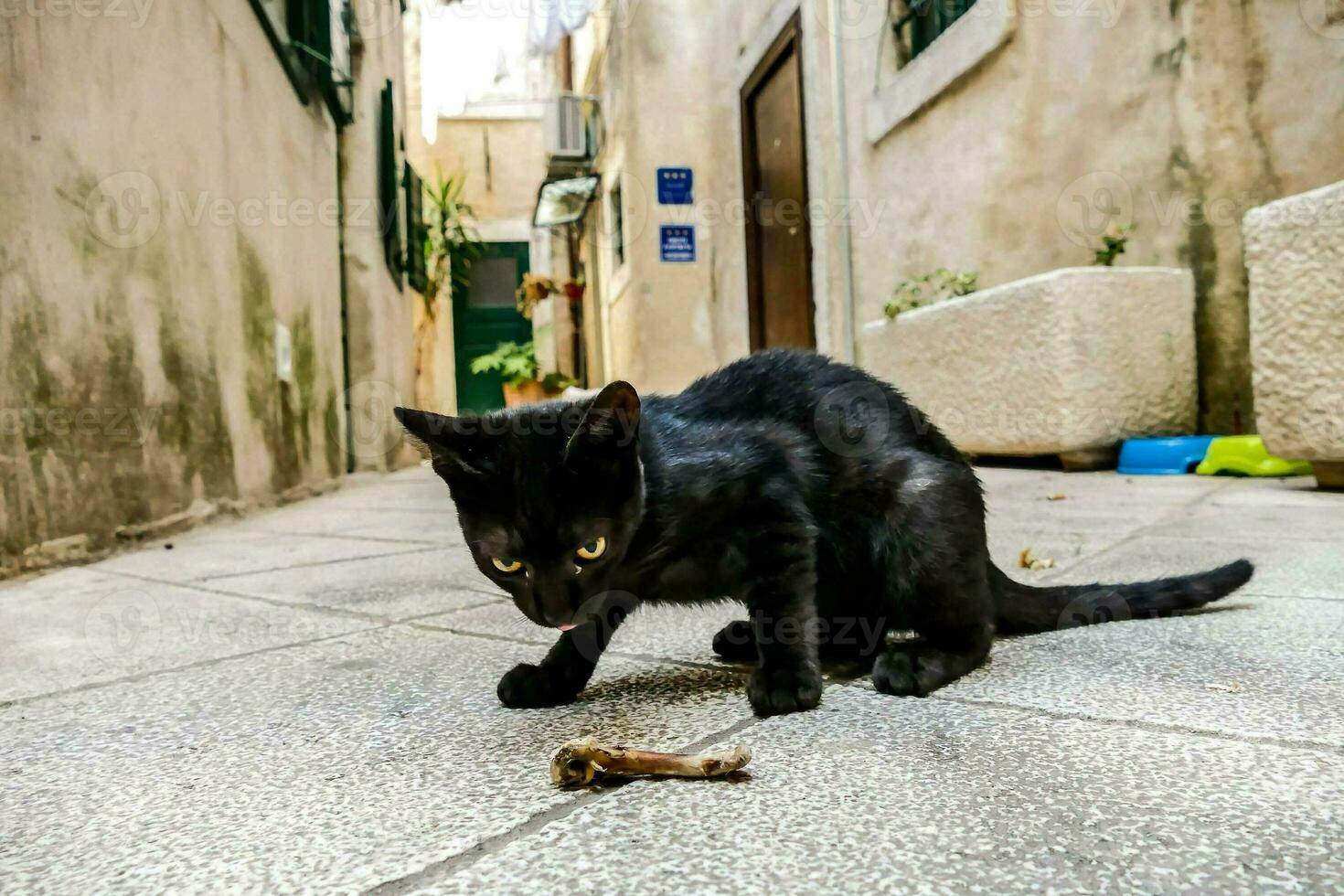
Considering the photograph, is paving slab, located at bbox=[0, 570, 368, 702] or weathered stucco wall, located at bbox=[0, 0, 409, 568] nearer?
paving slab, located at bbox=[0, 570, 368, 702]

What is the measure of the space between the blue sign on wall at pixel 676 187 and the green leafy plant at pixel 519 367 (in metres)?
2.93

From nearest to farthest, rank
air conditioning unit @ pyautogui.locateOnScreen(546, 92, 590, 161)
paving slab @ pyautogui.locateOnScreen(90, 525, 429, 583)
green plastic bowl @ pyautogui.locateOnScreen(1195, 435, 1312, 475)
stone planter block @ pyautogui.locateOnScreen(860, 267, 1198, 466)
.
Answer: paving slab @ pyautogui.locateOnScreen(90, 525, 429, 583)
green plastic bowl @ pyautogui.locateOnScreen(1195, 435, 1312, 475)
stone planter block @ pyautogui.locateOnScreen(860, 267, 1198, 466)
air conditioning unit @ pyautogui.locateOnScreen(546, 92, 590, 161)

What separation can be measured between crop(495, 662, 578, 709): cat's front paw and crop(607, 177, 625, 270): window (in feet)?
29.2

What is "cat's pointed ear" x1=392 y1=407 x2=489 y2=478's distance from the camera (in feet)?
3.46

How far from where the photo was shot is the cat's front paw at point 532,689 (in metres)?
1.11

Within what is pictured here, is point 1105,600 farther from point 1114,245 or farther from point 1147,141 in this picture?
point 1147,141

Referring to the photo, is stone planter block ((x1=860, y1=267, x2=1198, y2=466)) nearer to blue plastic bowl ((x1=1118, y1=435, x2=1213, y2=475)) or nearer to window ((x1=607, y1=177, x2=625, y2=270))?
blue plastic bowl ((x1=1118, y1=435, x2=1213, y2=475))

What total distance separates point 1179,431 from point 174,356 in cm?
411

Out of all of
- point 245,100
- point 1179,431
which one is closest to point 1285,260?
point 1179,431

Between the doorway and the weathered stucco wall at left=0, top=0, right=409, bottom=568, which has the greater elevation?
the doorway

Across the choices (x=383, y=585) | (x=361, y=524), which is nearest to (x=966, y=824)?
(x=383, y=585)

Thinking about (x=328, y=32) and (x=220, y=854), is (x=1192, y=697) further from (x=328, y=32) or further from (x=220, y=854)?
(x=328, y=32)

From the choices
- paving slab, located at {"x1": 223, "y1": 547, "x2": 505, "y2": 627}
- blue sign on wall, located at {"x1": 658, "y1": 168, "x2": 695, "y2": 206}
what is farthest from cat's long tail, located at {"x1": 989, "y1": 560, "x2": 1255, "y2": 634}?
blue sign on wall, located at {"x1": 658, "y1": 168, "x2": 695, "y2": 206}

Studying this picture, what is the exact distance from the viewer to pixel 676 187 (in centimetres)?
904
